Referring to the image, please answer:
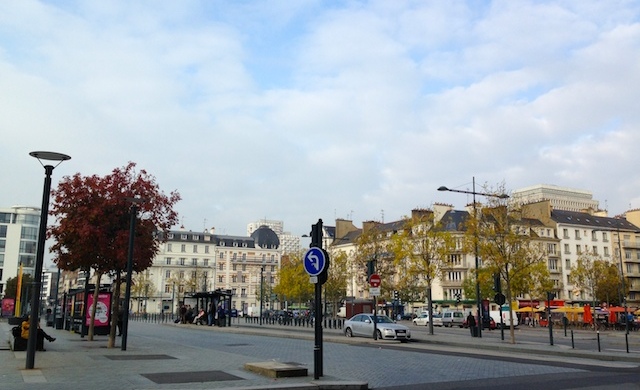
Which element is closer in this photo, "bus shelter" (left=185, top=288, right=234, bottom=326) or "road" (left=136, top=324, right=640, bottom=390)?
"road" (left=136, top=324, right=640, bottom=390)

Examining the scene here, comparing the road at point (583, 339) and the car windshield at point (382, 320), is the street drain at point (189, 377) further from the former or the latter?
the car windshield at point (382, 320)

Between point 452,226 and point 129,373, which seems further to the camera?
point 452,226

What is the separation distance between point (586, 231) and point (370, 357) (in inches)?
3547

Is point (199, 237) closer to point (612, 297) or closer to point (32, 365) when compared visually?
point (612, 297)

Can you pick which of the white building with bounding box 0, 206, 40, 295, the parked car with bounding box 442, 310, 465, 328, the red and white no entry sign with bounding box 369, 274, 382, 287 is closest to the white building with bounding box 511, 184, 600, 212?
the parked car with bounding box 442, 310, 465, 328

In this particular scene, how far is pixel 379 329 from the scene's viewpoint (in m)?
→ 29.3

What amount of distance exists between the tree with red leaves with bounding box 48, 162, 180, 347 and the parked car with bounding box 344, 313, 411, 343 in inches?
483

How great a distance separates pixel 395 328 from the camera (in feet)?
95.1

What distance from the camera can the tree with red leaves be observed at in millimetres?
21484

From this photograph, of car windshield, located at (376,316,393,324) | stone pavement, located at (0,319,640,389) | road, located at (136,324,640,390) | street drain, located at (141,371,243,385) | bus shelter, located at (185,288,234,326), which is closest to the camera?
stone pavement, located at (0,319,640,389)

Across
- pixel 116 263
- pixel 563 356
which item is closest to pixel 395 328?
pixel 563 356

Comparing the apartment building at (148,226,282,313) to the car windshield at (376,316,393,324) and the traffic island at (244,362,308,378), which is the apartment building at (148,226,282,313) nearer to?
the car windshield at (376,316,393,324)

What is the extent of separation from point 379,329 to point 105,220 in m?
14.6

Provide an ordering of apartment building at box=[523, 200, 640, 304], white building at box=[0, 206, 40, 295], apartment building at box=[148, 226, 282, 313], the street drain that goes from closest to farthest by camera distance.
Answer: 1. the street drain
2. apartment building at box=[523, 200, 640, 304]
3. apartment building at box=[148, 226, 282, 313]
4. white building at box=[0, 206, 40, 295]
